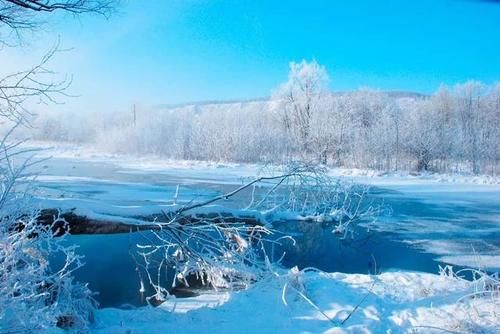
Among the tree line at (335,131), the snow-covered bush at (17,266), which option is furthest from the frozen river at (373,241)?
the tree line at (335,131)

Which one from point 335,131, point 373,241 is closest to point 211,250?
point 373,241

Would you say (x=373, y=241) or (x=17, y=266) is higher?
(x=17, y=266)

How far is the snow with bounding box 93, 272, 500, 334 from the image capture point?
4320 millimetres

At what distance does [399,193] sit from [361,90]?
25702 millimetres

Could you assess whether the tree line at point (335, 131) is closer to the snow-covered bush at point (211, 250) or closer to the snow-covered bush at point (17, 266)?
the snow-covered bush at point (211, 250)

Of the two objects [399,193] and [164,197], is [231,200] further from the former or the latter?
[399,193]

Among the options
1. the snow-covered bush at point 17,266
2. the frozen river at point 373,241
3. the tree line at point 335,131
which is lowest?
the frozen river at point 373,241

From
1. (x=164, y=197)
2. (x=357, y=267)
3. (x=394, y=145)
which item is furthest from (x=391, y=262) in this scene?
(x=394, y=145)

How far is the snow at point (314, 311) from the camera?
4320mm

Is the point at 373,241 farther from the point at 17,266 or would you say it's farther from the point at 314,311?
the point at 17,266

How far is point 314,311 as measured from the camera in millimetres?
4703

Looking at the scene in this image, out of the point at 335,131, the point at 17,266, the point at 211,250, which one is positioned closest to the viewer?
the point at 17,266

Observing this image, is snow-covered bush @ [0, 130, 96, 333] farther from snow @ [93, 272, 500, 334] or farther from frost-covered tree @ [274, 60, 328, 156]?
frost-covered tree @ [274, 60, 328, 156]

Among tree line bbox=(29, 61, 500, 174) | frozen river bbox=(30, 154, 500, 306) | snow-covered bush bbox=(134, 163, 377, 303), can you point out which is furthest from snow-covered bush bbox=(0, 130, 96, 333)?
tree line bbox=(29, 61, 500, 174)
